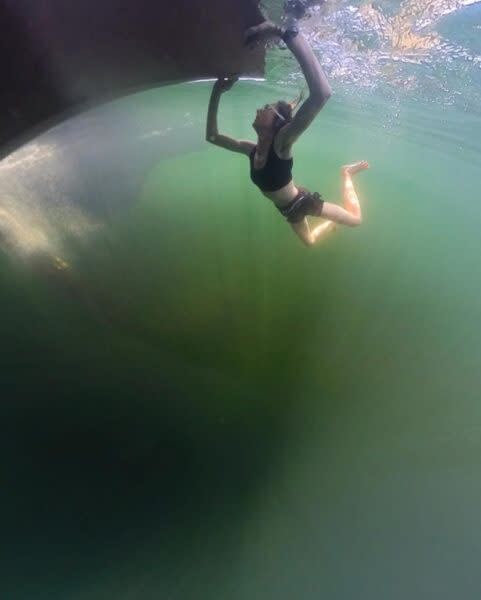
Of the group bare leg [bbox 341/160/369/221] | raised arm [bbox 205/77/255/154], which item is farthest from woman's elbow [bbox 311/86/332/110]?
bare leg [bbox 341/160/369/221]

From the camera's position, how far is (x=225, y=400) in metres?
4.74

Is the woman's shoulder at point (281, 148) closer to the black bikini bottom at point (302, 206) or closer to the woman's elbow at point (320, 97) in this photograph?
the woman's elbow at point (320, 97)

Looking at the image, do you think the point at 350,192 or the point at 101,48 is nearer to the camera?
the point at 101,48

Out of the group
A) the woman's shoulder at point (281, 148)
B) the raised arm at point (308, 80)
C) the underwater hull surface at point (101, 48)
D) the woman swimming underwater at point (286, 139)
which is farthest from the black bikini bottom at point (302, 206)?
the underwater hull surface at point (101, 48)

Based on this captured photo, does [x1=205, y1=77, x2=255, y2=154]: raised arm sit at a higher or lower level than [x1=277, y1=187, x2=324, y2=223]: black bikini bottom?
higher

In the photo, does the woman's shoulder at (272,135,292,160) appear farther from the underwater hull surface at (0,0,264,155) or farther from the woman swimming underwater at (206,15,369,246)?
the underwater hull surface at (0,0,264,155)

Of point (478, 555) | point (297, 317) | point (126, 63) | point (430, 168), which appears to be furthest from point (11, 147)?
point (430, 168)

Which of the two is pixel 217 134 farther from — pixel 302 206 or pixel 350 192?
pixel 350 192

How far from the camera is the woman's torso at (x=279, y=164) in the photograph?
11.4ft

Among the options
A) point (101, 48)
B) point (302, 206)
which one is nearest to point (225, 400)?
point (302, 206)

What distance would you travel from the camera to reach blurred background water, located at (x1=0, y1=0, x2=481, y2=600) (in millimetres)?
3697

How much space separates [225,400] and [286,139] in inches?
119

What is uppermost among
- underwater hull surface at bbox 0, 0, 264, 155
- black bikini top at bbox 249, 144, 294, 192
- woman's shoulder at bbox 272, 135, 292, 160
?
underwater hull surface at bbox 0, 0, 264, 155

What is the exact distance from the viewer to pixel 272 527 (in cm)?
392
